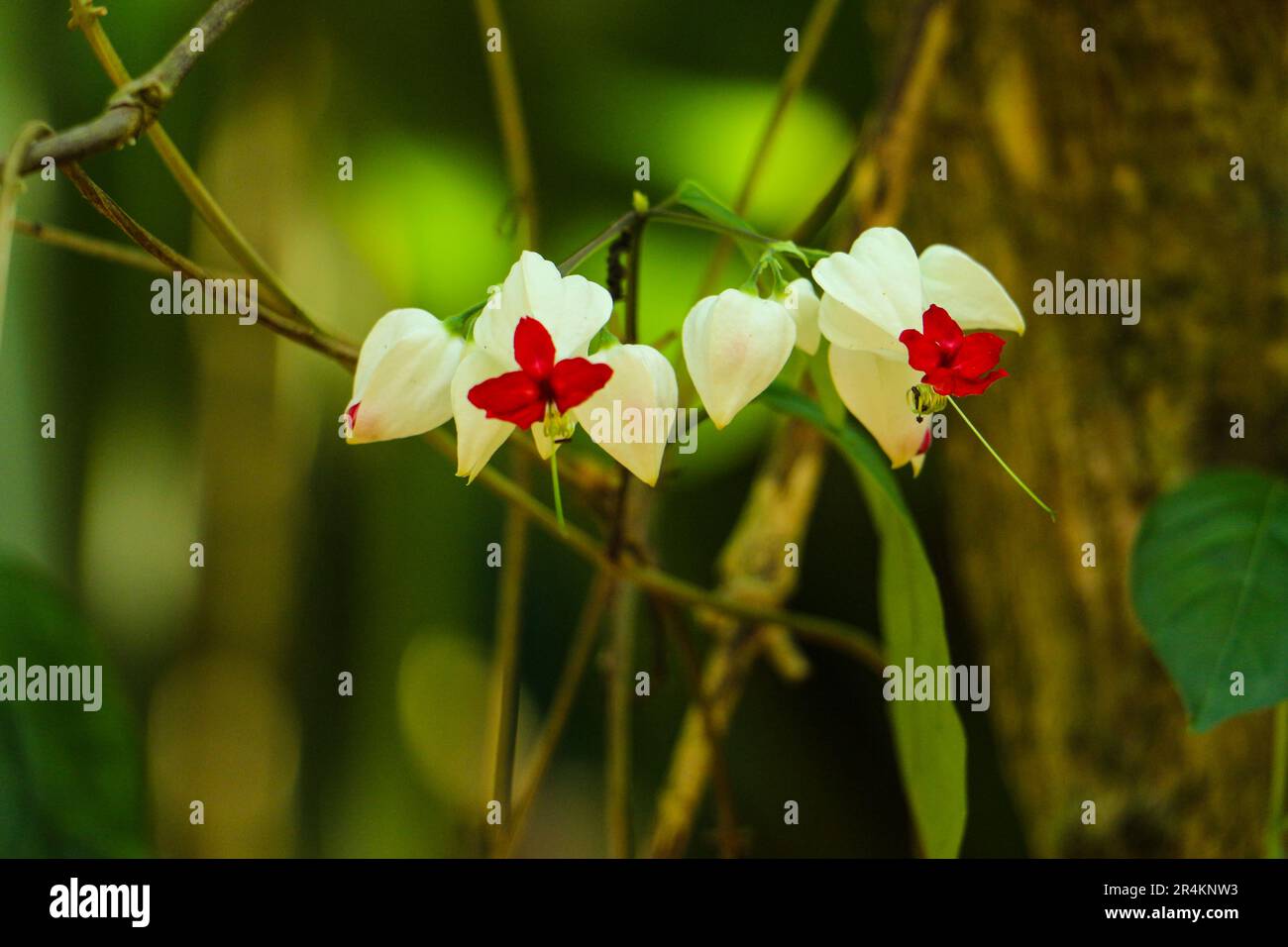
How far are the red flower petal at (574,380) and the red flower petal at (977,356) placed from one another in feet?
0.39

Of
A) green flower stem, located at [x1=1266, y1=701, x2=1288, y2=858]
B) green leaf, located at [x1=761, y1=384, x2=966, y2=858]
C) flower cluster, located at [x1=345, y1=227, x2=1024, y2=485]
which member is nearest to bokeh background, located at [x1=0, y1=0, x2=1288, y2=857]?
green flower stem, located at [x1=1266, y1=701, x2=1288, y2=858]

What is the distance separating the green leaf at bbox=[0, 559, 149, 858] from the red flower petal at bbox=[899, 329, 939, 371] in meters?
0.61

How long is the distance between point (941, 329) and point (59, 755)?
636 mm

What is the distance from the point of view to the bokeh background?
0.78m

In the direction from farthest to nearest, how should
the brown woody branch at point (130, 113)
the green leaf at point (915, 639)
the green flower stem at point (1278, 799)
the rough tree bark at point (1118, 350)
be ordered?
the rough tree bark at point (1118, 350), the green flower stem at point (1278, 799), the green leaf at point (915, 639), the brown woody branch at point (130, 113)

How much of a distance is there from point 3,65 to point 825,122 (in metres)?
0.87

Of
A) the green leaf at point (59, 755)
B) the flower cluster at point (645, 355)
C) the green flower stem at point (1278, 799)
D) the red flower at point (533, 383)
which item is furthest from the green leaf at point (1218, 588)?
the green leaf at point (59, 755)

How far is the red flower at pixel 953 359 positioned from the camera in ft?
1.19

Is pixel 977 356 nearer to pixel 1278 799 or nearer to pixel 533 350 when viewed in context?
pixel 533 350

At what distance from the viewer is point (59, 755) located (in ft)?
2.36

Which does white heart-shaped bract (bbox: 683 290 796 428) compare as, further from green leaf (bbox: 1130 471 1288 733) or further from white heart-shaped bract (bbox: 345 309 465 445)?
green leaf (bbox: 1130 471 1288 733)

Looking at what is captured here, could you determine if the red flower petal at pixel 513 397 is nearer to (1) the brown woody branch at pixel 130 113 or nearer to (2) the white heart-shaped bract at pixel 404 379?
(2) the white heart-shaped bract at pixel 404 379
